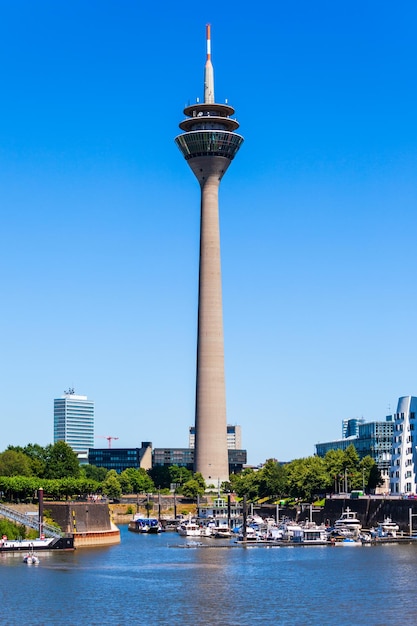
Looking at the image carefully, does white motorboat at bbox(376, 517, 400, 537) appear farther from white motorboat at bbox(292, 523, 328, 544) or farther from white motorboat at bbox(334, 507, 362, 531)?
white motorboat at bbox(292, 523, 328, 544)

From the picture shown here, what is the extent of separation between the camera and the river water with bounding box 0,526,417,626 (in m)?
86.2

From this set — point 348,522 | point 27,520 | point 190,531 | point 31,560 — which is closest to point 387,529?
point 348,522

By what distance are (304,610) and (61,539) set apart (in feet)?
180

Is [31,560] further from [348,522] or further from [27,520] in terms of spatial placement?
[348,522]

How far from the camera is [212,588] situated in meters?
104

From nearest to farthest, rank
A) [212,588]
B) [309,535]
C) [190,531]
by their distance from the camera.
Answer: [212,588] → [309,535] → [190,531]

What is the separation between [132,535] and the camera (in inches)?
7672

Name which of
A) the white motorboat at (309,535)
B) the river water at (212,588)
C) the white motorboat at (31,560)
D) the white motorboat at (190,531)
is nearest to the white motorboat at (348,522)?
the white motorboat at (309,535)

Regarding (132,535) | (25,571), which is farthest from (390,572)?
(132,535)

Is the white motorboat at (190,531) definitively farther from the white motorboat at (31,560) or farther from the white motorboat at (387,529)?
the white motorboat at (31,560)

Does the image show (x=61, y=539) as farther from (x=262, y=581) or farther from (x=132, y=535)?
(x=132, y=535)

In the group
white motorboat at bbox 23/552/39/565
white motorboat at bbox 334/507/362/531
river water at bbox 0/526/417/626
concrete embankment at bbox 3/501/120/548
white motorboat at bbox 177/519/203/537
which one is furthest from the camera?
white motorboat at bbox 177/519/203/537

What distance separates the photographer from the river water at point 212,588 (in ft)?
283

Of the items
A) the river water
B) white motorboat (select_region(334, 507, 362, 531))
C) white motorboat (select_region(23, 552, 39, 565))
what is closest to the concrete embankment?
the river water
